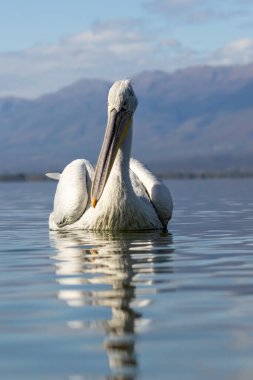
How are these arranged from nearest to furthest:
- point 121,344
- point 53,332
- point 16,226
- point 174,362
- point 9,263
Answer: point 174,362 → point 121,344 → point 53,332 → point 9,263 → point 16,226

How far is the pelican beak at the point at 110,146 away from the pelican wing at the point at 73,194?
656 mm

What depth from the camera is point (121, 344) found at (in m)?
5.76

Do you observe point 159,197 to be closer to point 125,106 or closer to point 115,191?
point 115,191

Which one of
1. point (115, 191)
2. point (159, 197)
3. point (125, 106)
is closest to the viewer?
point (115, 191)

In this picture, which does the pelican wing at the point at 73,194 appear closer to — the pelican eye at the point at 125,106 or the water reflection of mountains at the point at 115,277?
the water reflection of mountains at the point at 115,277

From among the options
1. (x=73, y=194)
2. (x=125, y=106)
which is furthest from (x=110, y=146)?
(x=73, y=194)

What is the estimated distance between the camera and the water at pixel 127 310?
532 cm

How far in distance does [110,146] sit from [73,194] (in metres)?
0.88

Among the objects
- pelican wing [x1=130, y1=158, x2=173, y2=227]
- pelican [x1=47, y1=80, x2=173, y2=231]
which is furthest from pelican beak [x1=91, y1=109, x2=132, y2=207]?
pelican wing [x1=130, y1=158, x2=173, y2=227]

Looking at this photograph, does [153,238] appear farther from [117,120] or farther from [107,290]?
[107,290]

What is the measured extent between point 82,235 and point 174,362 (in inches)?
333

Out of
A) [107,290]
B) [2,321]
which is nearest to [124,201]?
[107,290]

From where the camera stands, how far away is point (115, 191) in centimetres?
1326

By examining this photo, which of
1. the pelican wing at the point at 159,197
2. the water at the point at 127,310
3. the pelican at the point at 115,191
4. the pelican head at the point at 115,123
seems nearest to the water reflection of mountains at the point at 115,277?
the water at the point at 127,310
